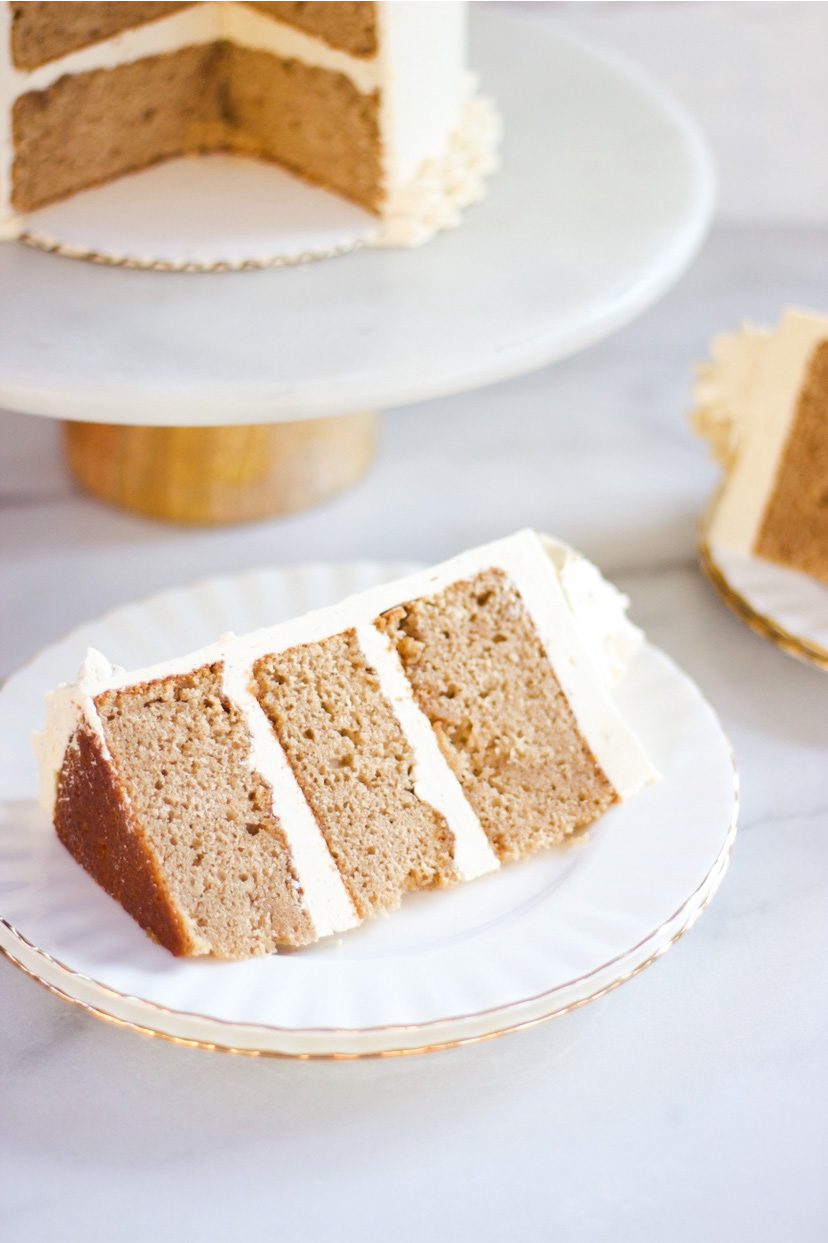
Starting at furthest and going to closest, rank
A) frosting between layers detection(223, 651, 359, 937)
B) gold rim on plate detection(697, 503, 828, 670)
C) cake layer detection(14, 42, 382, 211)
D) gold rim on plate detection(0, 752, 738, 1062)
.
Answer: cake layer detection(14, 42, 382, 211)
gold rim on plate detection(697, 503, 828, 670)
frosting between layers detection(223, 651, 359, 937)
gold rim on plate detection(0, 752, 738, 1062)

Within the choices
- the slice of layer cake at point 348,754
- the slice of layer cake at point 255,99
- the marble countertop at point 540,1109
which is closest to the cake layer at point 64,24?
the slice of layer cake at point 255,99

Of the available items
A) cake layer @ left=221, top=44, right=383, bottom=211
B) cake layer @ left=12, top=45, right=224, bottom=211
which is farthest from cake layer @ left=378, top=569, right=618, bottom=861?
cake layer @ left=12, top=45, right=224, bottom=211

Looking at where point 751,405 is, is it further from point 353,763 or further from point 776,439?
point 353,763

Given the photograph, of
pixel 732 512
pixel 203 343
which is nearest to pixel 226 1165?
pixel 203 343

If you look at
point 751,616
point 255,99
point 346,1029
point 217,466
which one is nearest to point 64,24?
point 255,99

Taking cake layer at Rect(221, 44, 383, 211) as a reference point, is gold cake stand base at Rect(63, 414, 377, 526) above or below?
below

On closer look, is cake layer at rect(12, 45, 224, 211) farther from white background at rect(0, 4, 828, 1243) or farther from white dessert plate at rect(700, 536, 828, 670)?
white dessert plate at rect(700, 536, 828, 670)

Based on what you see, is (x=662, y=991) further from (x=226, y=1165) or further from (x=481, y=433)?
(x=481, y=433)

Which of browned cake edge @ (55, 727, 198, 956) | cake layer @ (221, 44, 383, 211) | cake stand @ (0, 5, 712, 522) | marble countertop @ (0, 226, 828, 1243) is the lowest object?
marble countertop @ (0, 226, 828, 1243)
